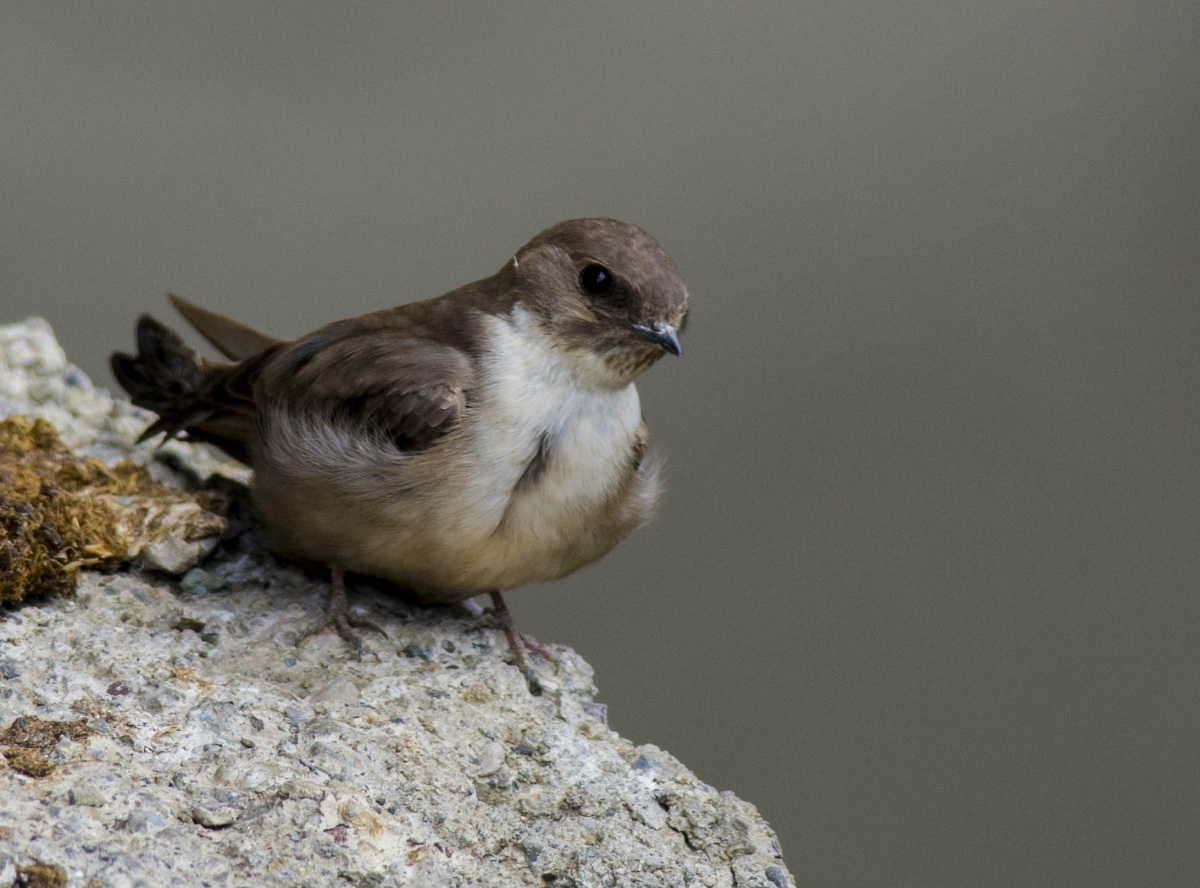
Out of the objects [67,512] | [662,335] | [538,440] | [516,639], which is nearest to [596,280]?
[662,335]

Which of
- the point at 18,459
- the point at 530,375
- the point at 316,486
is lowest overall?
the point at 18,459

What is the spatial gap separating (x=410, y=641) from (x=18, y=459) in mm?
883

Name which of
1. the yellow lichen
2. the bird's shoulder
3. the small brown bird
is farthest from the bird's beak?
the yellow lichen

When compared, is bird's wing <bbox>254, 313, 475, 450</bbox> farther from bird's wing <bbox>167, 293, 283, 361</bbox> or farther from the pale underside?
bird's wing <bbox>167, 293, 283, 361</bbox>

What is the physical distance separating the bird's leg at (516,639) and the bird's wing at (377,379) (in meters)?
0.41

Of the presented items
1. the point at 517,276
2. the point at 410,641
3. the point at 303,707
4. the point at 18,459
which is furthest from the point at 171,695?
the point at 517,276

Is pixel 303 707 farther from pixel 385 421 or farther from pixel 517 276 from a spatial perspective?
pixel 517 276

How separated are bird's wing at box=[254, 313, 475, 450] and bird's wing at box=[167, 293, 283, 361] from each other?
392 millimetres

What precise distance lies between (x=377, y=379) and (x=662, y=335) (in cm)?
60

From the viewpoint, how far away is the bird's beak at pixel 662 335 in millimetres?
2623

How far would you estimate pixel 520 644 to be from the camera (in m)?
2.82

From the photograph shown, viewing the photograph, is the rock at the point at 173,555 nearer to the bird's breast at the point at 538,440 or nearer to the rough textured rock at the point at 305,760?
the rough textured rock at the point at 305,760

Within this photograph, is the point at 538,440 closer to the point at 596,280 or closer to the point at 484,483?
the point at 484,483

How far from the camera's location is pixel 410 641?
2.77m
